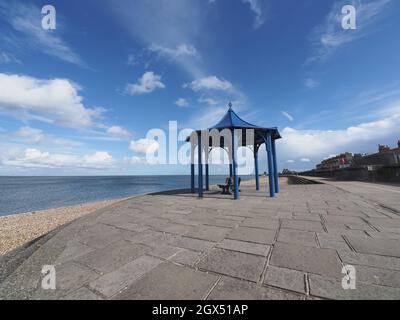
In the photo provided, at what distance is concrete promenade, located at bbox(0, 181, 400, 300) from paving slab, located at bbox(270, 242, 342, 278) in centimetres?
1

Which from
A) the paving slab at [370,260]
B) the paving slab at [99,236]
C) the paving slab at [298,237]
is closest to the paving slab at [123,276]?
the paving slab at [99,236]

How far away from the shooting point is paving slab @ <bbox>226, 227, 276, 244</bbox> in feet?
11.5

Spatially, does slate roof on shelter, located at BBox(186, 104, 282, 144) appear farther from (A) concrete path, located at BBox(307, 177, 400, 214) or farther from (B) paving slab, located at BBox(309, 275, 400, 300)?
(B) paving slab, located at BBox(309, 275, 400, 300)

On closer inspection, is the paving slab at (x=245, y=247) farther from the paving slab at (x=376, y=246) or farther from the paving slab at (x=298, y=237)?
the paving slab at (x=376, y=246)

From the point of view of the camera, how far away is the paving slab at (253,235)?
3.51 meters

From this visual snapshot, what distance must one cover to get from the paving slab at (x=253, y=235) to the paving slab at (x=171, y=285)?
143 centimetres

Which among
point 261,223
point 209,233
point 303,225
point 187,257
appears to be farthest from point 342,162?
point 187,257

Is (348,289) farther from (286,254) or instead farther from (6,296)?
(6,296)

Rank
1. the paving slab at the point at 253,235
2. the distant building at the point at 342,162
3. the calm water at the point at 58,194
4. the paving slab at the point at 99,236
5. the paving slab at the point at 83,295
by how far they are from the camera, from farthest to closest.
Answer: the distant building at the point at 342,162 < the calm water at the point at 58,194 < the paving slab at the point at 99,236 < the paving slab at the point at 253,235 < the paving slab at the point at 83,295

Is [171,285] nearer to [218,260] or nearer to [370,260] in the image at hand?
[218,260]

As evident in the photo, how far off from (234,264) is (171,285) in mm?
897

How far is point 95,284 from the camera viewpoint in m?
2.21

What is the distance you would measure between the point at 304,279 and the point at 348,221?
3241mm
